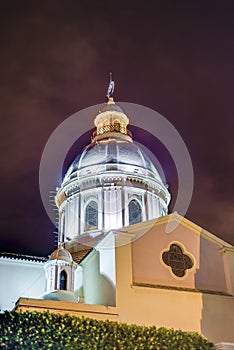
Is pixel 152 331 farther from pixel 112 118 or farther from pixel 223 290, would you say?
pixel 112 118

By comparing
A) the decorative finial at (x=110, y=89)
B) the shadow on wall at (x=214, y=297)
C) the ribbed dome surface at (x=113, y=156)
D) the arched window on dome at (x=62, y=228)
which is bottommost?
the shadow on wall at (x=214, y=297)

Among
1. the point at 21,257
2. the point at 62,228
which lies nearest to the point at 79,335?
the point at 21,257

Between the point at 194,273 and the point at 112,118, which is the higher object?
the point at 112,118

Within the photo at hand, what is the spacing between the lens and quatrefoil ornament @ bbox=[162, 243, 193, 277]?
25097mm

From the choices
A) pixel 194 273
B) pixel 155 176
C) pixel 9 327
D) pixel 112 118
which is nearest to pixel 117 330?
pixel 9 327

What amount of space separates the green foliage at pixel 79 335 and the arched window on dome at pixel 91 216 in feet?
50.0

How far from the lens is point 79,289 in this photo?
27453 mm

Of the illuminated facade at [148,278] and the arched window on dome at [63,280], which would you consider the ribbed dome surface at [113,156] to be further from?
the arched window on dome at [63,280]

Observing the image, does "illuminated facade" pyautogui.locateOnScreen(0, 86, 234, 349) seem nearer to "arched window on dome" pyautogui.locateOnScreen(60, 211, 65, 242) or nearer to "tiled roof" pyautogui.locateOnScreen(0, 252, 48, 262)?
"tiled roof" pyautogui.locateOnScreen(0, 252, 48, 262)

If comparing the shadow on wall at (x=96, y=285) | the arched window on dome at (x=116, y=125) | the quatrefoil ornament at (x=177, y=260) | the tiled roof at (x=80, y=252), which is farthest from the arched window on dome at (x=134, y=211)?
the arched window on dome at (x=116, y=125)

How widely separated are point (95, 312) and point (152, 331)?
9.99 feet

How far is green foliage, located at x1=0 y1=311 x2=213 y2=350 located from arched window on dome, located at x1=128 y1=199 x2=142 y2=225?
15.3 m

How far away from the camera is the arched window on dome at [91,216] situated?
3462 cm

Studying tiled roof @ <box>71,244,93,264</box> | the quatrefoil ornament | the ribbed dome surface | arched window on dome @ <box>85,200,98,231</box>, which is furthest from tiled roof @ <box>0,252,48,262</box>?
the quatrefoil ornament
